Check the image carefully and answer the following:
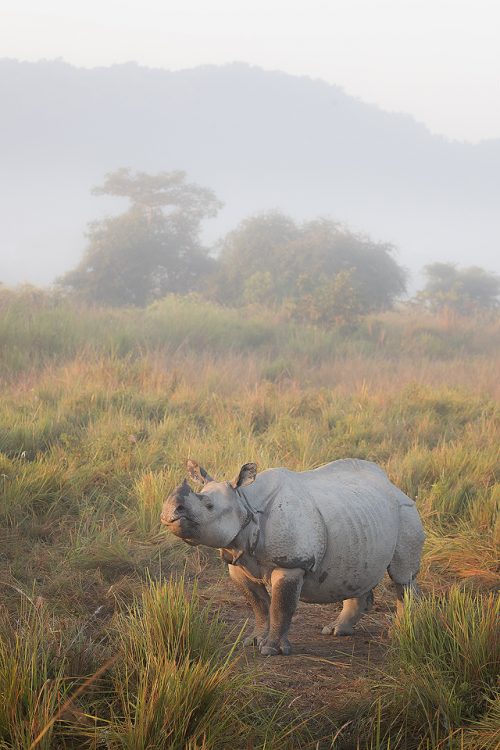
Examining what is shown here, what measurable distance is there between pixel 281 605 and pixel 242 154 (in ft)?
591

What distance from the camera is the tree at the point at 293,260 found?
26016 mm

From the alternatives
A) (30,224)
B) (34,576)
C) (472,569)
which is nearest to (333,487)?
(472,569)

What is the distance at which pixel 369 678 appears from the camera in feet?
10.5

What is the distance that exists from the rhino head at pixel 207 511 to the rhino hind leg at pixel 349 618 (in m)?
0.90

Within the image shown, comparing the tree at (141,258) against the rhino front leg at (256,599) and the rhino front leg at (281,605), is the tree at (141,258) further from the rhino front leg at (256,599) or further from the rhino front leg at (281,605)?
the rhino front leg at (281,605)

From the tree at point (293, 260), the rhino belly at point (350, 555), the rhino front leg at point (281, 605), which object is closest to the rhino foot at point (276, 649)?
the rhino front leg at point (281, 605)

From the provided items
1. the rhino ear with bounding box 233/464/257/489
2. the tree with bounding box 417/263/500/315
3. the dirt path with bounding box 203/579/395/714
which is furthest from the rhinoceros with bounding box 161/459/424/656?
the tree with bounding box 417/263/500/315

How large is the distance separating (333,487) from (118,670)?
1316 millimetres

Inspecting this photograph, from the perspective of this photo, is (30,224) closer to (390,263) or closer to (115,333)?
(390,263)

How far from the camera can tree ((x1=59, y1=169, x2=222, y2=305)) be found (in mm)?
29484

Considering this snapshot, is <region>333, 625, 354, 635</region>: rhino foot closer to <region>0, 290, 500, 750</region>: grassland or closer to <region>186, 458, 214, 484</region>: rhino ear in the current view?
<region>0, 290, 500, 750</region>: grassland

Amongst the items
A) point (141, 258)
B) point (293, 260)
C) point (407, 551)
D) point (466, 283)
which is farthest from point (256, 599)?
point (466, 283)

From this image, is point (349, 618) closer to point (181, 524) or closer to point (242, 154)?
point (181, 524)

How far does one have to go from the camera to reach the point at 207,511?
3.36 m
